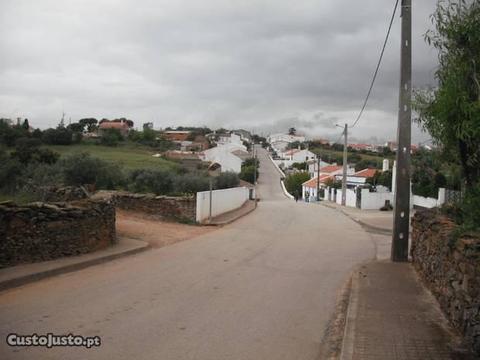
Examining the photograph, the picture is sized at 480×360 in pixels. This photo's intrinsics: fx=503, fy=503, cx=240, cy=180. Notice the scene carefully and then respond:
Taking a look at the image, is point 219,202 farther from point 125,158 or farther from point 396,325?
point 125,158

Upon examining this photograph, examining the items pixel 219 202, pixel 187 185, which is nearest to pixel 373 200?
pixel 219 202

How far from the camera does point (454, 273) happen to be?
22.0 ft

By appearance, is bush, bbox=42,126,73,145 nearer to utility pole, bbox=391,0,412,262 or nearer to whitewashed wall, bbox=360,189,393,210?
whitewashed wall, bbox=360,189,393,210

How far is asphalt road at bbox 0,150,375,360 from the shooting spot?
5906 millimetres

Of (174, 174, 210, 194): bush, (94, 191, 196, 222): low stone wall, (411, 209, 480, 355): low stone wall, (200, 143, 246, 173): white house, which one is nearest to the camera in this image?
(411, 209, 480, 355): low stone wall

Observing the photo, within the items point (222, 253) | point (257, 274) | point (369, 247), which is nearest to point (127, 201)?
point (222, 253)

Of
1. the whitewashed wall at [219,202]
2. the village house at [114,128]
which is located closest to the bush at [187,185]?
the whitewashed wall at [219,202]

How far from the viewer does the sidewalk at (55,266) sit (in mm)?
8875

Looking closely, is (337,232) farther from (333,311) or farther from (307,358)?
(307,358)

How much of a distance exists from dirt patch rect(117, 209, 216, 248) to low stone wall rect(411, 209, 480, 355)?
27.3 ft

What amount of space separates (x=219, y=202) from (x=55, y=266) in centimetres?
1842

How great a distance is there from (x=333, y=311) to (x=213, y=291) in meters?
2.20

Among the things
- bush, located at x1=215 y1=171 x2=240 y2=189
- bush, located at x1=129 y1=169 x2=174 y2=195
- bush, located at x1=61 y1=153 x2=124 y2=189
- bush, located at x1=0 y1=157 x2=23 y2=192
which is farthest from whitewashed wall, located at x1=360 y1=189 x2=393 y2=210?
bush, located at x1=0 y1=157 x2=23 y2=192

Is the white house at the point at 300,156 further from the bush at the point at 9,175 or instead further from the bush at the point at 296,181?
the bush at the point at 9,175
